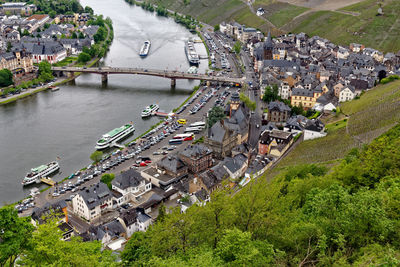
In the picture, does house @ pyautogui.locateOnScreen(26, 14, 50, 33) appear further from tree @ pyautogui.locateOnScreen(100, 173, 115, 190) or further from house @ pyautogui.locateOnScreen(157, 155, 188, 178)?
house @ pyautogui.locateOnScreen(157, 155, 188, 178)

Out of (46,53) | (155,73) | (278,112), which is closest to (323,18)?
(155,73)

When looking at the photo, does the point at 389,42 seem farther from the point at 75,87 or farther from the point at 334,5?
the point at 75,87

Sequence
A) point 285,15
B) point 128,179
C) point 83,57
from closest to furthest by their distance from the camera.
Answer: point 128,179 → point 83,57 → point 285,15

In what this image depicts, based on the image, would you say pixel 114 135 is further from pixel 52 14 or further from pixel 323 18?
pixel 52 14

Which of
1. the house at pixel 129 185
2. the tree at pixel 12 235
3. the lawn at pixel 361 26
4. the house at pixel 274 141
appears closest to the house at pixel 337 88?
the house at pixel 274 141

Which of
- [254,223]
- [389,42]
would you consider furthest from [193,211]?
[389,42]

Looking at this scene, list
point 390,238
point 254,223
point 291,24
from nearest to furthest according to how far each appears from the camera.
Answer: point 390,238 < point 254,223 < point 291,24

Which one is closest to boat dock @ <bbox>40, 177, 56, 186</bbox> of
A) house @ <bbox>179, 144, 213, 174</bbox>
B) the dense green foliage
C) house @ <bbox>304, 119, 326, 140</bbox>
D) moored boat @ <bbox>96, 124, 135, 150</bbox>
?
moored boat @ <bbox>96, 124, 135, 150</bbox>
